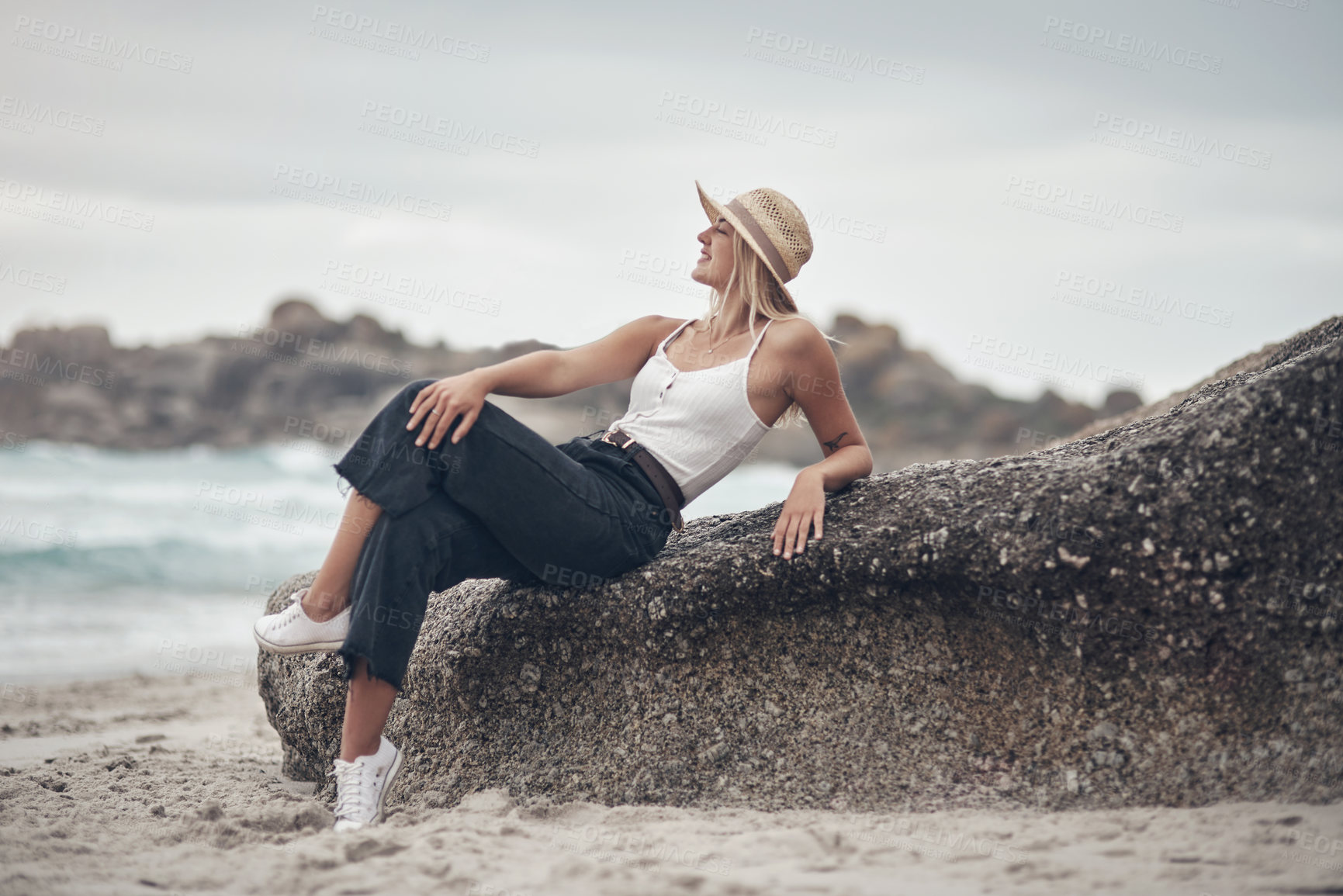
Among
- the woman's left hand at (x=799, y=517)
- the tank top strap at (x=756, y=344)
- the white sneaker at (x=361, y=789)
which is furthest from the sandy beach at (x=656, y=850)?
the tank top strap at (x=756, y=344)

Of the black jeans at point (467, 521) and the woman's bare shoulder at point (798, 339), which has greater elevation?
the woman's bare shoulder at point (798, 339)

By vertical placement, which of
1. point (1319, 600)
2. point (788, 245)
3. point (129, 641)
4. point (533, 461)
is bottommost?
Answer: point (129, 641)

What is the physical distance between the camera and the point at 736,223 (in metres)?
3.62

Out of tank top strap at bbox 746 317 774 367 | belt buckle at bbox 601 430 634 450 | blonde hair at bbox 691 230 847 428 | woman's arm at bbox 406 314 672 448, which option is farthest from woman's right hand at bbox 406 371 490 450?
blonde hair at bbox 691 230 847 428

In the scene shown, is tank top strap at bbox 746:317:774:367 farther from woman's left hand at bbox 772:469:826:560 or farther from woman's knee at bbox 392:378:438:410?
woman's knee at bbox 392:378:438:410

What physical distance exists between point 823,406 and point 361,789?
202 cm

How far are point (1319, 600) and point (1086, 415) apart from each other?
129ft

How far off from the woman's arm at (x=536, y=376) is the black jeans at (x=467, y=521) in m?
0.05

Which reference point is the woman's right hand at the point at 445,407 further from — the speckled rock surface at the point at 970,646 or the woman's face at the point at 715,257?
the woman's face at the point at 715,257

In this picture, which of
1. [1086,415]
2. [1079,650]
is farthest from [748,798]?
[1086,415]

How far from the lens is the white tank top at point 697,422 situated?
353 cm

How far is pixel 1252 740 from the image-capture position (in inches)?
107

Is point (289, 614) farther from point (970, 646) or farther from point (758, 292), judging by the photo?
point (970, 646)

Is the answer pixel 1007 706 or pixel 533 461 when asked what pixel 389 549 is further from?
pixel 1007 706
